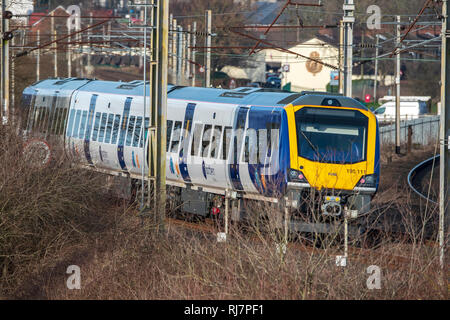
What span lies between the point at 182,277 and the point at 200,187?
8392 mm

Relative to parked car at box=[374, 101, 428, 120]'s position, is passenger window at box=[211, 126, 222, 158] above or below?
above

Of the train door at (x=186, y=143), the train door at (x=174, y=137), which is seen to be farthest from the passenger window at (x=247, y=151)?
the train door at (x=174, y=137)

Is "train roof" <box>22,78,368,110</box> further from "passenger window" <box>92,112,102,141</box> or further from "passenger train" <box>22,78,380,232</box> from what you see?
"passenger window" <box>92,112,102,141</box>

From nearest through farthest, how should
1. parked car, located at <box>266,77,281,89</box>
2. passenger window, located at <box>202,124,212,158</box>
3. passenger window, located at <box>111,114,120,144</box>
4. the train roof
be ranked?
the train roof → passenger window, located at <box>202,124,212,158</box> → passenger window, located at <box>111,114,120,144</box> → parked car, located at <box>266,77,281,89</box>

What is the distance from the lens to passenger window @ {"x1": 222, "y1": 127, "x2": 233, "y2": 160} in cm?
1725

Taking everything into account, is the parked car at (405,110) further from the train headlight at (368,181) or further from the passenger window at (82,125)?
the train headlight at (368,181)

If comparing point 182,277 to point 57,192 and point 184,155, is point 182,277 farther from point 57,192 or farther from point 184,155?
point 184,155

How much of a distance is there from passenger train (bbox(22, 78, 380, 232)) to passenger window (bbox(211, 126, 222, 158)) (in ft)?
0.07

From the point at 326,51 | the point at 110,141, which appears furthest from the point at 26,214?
the point at 326,51

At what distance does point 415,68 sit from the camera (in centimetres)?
7675

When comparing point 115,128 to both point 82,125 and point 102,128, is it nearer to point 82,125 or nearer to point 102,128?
point 102,128

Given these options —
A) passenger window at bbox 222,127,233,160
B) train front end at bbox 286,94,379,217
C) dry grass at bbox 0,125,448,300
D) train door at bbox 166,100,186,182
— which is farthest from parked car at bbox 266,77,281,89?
dry grass at bbox 0,125,448,300

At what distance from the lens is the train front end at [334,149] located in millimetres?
15508

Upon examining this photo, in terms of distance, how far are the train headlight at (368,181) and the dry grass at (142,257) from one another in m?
2.54
